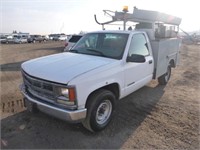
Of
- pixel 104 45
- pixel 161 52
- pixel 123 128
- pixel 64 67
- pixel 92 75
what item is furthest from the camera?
pixel 161 52

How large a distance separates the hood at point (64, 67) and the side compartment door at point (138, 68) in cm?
63

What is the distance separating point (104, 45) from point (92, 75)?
4.77 feet

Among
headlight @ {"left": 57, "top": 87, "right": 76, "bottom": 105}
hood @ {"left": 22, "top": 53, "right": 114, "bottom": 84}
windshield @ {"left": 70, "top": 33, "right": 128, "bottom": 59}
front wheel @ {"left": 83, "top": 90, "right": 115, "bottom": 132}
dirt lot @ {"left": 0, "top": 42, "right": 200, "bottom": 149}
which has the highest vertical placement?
windshield @ {"left": 70, "top": 33, "right": 128, "bottom": 59}

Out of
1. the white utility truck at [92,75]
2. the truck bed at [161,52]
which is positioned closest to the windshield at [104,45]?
the white utility truck at [92,75]

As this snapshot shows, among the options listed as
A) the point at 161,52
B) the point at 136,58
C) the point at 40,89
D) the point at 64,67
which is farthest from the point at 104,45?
the point at 161,52

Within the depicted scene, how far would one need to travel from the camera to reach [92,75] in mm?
3471

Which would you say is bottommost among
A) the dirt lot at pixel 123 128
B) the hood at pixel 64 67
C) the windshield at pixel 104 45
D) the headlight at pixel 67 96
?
the dirt lot at pixel 123 128

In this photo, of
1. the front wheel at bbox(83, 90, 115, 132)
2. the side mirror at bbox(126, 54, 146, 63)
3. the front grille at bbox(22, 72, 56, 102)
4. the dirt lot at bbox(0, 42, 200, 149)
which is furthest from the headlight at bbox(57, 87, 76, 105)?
the side mirror at bbox(126, 54, 146, 63)

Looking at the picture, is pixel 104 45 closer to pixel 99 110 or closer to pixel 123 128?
pixel 99 110

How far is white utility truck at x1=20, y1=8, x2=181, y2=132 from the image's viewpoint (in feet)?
10.8

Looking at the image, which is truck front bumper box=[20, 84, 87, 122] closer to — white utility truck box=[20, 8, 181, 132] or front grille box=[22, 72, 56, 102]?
white utility truck box=[20, 8, 181, 132]

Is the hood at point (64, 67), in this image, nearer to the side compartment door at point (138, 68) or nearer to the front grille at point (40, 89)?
the front grille at point (40, 89)

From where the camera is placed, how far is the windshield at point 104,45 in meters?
4.40

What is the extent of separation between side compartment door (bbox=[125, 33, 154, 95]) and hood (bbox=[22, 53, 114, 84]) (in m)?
0.63
